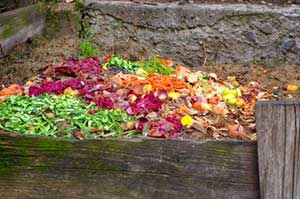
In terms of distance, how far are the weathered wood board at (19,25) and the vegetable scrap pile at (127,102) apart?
34cm

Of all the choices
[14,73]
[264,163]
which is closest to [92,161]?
[264,163]

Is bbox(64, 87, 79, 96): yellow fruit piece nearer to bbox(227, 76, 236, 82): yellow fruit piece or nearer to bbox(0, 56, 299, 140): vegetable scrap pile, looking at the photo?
bbox(0, 56, 299, 140): vegetable scrap pile

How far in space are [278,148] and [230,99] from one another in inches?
41.5

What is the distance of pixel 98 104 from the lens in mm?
2225

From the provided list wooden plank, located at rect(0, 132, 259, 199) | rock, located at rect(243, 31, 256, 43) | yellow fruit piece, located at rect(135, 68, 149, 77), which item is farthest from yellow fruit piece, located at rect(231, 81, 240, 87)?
wooden plank, located at rect(0, 132, 259, 199)

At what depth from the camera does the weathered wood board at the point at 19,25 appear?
2941mm

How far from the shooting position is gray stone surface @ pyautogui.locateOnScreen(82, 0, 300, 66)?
331cm

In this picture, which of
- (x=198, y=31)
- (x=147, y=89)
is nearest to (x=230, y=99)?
(x=147, y=89)

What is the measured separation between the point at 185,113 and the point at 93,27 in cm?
140

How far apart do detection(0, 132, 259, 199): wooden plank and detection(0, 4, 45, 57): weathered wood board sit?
1.32 metres

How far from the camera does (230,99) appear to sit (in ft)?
8.54

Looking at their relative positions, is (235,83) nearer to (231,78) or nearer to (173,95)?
(231,78)

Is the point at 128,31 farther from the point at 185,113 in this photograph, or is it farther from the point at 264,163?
the point at 264,163

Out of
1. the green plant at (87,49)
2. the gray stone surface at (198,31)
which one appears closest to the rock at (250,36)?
the gray stone surface at (198,31)
